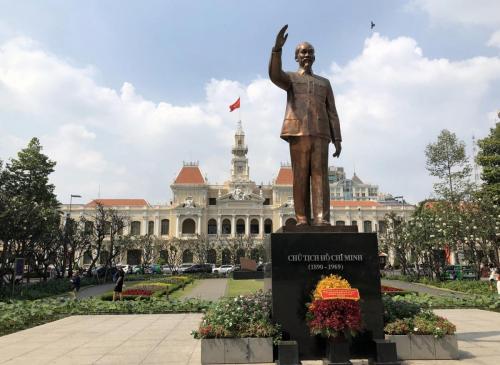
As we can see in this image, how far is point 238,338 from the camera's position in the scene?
6.71m

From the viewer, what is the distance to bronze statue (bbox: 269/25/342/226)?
7.69 meters

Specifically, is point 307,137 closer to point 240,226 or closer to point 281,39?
point 281,39

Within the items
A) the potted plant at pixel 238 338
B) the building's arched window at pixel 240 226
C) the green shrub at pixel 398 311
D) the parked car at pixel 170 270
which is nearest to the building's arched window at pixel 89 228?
the parked car at pixel 170 270

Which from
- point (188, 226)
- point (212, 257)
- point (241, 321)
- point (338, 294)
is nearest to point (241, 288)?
point (241, 321)

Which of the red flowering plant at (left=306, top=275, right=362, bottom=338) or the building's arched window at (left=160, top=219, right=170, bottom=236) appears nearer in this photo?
the red flowering plant at (left=306, top=275, right=362, bottom=338)

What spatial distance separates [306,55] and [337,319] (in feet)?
15.6

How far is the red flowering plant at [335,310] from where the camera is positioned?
593 cm

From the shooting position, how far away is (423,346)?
22.5 ft

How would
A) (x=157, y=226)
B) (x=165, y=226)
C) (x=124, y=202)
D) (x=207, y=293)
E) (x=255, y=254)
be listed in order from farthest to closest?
(x=124, y=202)
(x=165, y=226)
(x=157, y=226)
(x=255, y=254)
(x=207, y=293)

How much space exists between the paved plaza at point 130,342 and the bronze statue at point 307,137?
263 cm

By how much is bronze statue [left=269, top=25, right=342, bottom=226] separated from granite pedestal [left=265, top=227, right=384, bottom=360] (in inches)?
25.9

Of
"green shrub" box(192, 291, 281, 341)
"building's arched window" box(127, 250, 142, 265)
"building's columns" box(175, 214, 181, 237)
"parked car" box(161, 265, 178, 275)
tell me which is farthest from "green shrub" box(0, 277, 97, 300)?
"building's columns" box(175, 214, 181, 237)

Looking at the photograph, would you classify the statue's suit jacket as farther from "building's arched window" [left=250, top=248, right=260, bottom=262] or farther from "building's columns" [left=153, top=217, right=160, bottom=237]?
"building's columns" [left=153, top=217, right=160, bottom=237]

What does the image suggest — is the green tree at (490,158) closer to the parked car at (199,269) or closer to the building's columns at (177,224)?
the parked car at (199,269)
